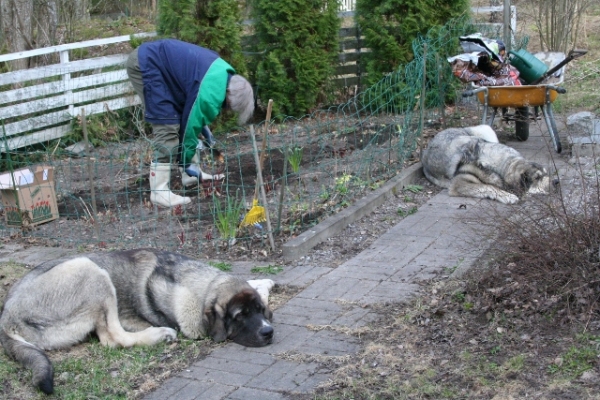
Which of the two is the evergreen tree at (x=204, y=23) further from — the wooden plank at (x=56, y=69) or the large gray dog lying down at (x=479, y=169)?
the large gray dog lying down at (x=479, y=169)

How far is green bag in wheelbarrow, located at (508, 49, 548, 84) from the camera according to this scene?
1005 cm

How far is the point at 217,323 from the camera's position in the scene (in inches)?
192

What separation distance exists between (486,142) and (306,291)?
361cm

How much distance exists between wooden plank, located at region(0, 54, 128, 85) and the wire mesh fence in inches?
4.0

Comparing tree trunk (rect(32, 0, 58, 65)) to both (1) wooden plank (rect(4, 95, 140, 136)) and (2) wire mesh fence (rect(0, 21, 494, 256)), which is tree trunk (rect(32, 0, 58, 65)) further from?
(1) wooden plank (rect(4, 95, 140, 136))

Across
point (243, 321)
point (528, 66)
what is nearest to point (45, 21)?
point (528, 66)

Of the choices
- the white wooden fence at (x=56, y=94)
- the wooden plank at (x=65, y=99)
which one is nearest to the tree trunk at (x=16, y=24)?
the white wooden fence at (x=56, y=94)

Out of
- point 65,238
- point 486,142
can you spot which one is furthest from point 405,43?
point 65,238

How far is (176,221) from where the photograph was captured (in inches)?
297

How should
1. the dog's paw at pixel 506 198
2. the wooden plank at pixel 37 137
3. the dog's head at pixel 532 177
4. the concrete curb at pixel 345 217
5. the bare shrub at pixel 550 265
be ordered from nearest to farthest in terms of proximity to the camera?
the bare shrub at pixel 550 265, the concrete curb at pixel 345 217, the dog's paw at pixel 506 198, the dog's head at pixel 532 177, the wooden plank at pixel 37 137

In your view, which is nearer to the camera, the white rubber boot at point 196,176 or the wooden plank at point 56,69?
the white rubber boot at point 196,176

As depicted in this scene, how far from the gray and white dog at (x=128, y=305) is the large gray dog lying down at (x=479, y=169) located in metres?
3.67

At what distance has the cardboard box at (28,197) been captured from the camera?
24.9 ft

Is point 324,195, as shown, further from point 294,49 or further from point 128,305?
point 294,49
